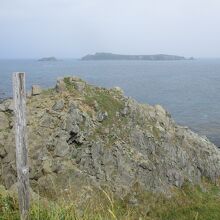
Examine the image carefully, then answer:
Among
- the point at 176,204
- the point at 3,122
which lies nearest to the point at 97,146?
the point at 3,122

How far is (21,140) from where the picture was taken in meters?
8.52

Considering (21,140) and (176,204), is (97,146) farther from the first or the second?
(21,140)

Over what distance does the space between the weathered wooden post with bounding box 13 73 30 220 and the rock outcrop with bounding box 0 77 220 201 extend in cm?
990

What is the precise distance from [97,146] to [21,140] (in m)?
14.0

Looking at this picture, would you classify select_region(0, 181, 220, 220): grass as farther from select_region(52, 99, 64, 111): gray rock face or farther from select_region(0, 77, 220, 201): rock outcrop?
select_region(52, 99, 64, 111): gray rock face

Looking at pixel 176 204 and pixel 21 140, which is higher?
pixel 21 140

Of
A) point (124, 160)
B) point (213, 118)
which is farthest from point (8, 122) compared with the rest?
point (213, 118)

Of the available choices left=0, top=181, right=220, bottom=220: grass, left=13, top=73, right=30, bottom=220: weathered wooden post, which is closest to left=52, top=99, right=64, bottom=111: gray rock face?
left=0, top=181, right=220, bottom=220: grass

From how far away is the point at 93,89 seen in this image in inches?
1027

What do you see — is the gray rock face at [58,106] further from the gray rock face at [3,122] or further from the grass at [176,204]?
the grass at [176,204]

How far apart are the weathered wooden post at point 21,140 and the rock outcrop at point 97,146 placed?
390 inches

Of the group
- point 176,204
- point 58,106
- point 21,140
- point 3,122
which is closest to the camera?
point 21,140

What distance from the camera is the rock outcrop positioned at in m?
20.7

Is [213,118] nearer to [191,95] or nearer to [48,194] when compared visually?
[191,95]
